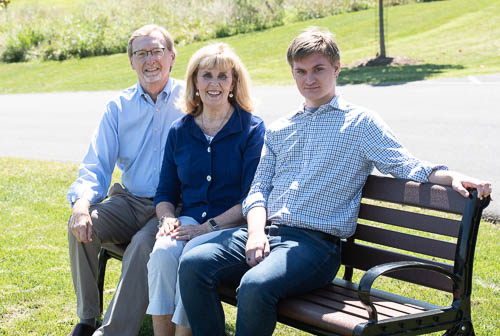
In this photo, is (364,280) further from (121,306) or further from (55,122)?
(55,122)

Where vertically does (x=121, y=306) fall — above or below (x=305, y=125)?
below

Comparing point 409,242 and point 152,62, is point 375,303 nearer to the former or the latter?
point 409,242

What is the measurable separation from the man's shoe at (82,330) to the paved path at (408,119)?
3.65 m

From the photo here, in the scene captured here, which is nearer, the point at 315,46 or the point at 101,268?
the point at 315,46

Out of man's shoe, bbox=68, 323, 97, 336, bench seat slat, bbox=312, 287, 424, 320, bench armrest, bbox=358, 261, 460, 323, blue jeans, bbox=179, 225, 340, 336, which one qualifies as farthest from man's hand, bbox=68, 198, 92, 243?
bench armrest, bbox=358, 261, 460, 323

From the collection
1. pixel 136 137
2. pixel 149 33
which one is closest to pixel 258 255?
pixel 136 137

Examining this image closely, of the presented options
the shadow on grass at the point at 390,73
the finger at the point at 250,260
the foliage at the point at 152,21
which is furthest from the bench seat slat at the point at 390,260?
the foliage at the point at 152,21

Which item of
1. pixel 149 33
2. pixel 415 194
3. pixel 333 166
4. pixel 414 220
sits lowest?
pixel 414 220

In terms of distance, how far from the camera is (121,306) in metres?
3.63

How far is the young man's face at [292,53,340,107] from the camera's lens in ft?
11.1

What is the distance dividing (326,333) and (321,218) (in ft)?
2.11

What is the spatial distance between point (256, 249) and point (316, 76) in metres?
0.95

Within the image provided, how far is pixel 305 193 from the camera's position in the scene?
11.0 feet

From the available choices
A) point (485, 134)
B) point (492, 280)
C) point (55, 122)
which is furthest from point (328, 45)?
point (55, 122)
